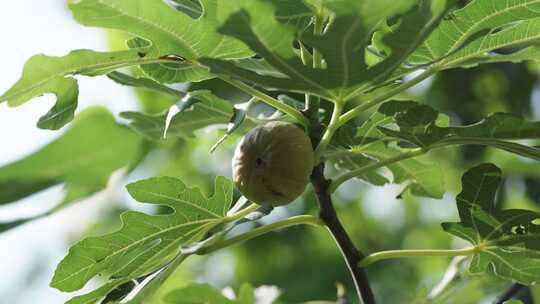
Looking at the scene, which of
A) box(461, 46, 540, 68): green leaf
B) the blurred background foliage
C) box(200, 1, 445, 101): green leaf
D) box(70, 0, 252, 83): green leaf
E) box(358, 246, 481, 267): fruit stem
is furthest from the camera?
the blurred background foliage

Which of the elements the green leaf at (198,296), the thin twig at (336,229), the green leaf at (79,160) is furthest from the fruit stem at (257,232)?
the green leaf at (79,160)

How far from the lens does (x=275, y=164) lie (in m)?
1.42

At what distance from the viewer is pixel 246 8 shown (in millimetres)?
1183

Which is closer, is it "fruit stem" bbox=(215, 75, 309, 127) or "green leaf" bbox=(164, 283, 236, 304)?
"fruit stem" bbox=(215, 75, 309, 127)

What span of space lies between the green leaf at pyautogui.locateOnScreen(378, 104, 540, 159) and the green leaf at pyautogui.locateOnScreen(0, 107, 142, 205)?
1.26 metres

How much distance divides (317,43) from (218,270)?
2676 millimetres

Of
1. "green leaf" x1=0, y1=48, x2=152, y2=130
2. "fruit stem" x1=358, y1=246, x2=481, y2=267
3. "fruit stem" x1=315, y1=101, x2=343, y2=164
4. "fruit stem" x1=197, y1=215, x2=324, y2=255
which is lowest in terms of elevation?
"fruit stem" x1=358, y1=246, x2=481, y2=267

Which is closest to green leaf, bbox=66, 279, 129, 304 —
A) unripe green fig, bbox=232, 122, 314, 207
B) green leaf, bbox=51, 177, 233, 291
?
green leaf, bbox=51, 177, 233, 291

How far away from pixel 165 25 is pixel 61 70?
19 cm

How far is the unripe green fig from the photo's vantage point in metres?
1.41

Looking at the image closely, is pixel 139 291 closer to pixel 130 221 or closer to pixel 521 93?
pixel 130 221

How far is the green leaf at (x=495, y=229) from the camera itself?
5.42 ft

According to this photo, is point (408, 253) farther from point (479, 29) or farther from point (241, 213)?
point (479, 29)

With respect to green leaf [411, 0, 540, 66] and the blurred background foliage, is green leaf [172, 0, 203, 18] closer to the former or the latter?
green leaf [411, 0, 540, 66]
